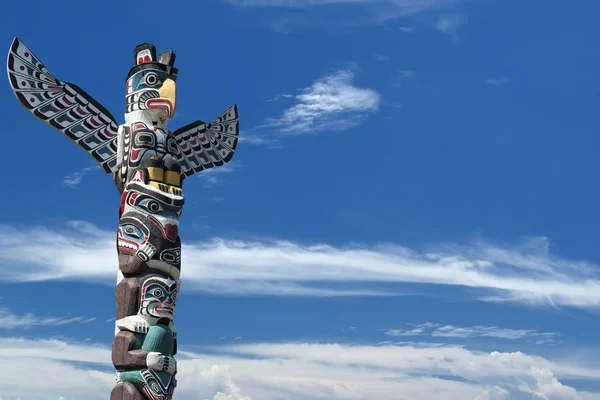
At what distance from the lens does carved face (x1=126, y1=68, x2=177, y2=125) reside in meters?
18.3

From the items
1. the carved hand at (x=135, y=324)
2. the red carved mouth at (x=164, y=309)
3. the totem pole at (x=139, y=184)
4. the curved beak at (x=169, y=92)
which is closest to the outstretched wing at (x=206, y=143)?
the totem pole at (x=139, y=184)

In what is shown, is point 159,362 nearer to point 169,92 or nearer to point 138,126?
point 138,126

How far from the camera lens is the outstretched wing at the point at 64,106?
17.7 metres

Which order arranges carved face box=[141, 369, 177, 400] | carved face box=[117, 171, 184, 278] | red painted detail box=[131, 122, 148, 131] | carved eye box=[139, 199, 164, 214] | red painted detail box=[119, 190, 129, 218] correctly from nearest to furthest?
1. carved face box=[141, 369, 177, 400]
2. carved face box=[117, 171, 184, 278]
3. carved eye box=[139, 199, 164, 214]
4. red painted detail box=[119, 190, 129, 218]
5. red painted detail box=[131, 122, 148, 131]

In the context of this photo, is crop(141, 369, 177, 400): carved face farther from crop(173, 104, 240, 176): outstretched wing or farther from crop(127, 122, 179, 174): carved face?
crop(173, 104, 240, 176): outstretched wing

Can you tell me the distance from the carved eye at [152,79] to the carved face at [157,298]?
445 centimetres

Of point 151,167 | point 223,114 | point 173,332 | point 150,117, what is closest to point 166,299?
point 173,332

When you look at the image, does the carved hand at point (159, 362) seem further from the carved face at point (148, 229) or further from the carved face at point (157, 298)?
the carved face at point (148, 229)

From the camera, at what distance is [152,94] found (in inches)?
721

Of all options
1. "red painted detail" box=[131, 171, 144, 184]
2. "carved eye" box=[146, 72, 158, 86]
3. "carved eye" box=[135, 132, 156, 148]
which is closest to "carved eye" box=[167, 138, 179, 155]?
"carved eye" box=[135, 132, 156, 148]

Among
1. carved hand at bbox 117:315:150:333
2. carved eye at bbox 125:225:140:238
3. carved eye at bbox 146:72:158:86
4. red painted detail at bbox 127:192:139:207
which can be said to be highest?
carved eye at bbox 146:72:158:86

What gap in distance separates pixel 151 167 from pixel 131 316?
10.3ft

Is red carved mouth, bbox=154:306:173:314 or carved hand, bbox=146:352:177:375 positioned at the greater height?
red carved mouth, bbox=154:306:173:314

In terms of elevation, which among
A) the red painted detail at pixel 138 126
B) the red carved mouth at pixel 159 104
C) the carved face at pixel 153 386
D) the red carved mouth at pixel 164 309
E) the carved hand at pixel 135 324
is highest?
the red carved mouth at pixel 159 104
